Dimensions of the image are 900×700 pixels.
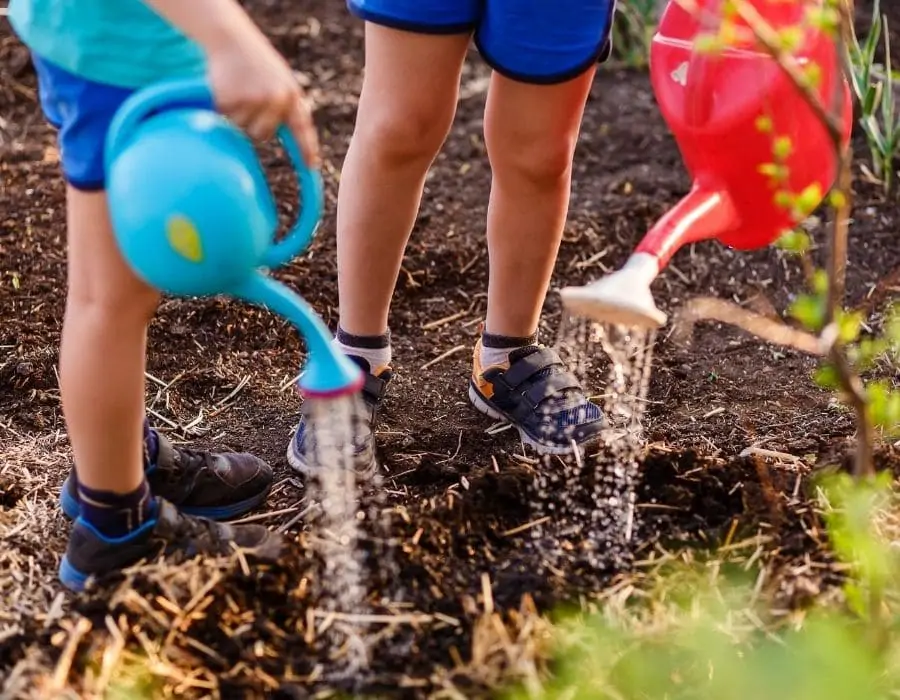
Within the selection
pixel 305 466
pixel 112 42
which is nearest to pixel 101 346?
pixel 112 42

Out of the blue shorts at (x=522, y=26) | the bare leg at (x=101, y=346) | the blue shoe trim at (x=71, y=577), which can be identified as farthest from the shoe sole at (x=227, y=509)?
the blue shorts at (x=522, y=26)

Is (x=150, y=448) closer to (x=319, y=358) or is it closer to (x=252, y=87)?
(x=319, y=358)

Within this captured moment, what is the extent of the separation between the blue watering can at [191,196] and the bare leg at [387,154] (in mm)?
479

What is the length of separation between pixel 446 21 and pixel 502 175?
295 millimetres

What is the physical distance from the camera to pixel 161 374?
2.23m

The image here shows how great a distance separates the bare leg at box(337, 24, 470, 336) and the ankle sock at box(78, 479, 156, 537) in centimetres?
55

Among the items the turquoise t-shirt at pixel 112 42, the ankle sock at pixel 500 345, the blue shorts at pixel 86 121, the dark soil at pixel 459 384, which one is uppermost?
the turquoise t-shirt at pixel 112 42

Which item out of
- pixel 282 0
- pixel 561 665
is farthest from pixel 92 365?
pixel 282 0

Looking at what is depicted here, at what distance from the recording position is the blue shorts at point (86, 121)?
4.20 ft

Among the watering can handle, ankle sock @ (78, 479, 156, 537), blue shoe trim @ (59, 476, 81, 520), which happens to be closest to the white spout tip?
the watering can handle

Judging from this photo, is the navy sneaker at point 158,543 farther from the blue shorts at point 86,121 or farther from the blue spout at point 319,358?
the blue shorts at point 86,121

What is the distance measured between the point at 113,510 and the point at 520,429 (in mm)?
739

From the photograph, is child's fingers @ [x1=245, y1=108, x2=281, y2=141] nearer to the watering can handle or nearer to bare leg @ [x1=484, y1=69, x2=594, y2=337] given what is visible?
the watering can handle

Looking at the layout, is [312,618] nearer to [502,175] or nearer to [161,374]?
[502,175]
